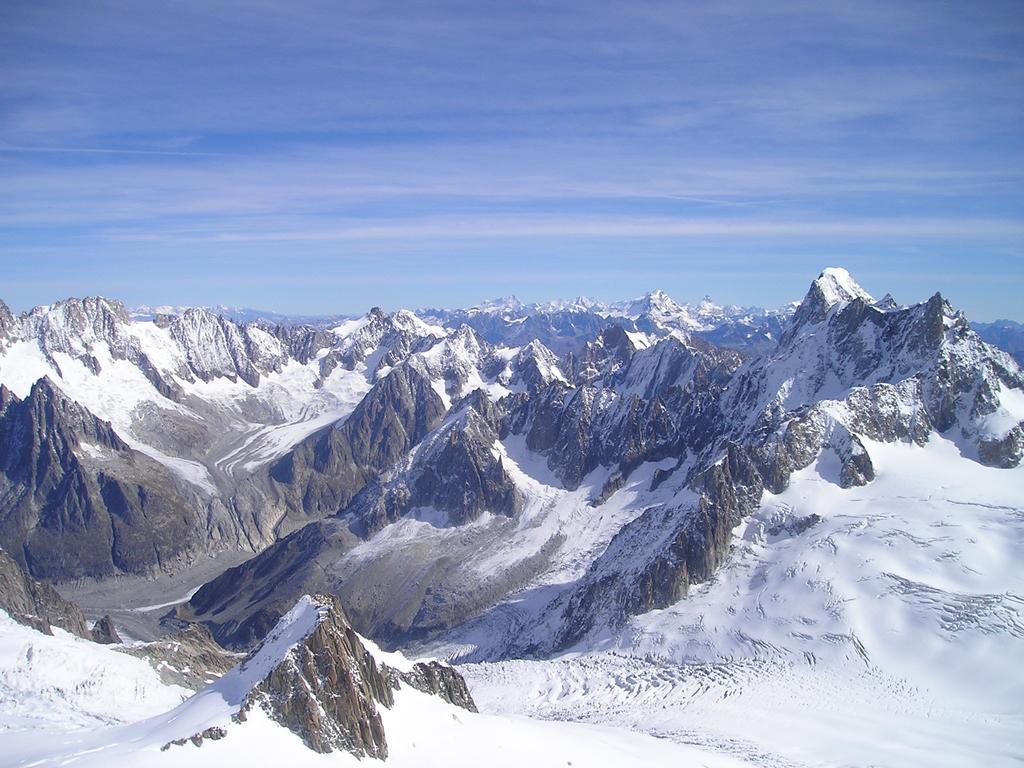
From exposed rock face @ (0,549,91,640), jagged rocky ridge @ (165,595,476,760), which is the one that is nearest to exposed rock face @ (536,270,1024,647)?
jagged rocky ridge @ (165,595,476,760)

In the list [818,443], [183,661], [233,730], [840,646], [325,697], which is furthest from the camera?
[818,443]

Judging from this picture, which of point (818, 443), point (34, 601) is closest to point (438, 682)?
point (34, 601)

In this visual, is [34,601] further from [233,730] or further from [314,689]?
[233,730]

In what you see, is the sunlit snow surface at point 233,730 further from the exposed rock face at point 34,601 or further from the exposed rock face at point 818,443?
the exposed rock face at point 818,443

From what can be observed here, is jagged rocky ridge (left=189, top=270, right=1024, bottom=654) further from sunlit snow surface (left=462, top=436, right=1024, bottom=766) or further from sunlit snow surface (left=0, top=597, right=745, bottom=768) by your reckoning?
sunlit snow surface (left=0, top=597, right=745, bottom=768)

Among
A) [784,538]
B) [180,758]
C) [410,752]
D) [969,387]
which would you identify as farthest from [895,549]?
[180,758]

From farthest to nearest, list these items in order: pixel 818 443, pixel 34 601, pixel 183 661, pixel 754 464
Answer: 1. pixel 818 443
2. pixel 754 464
3. pixel 34 601
4. pixel 183 661

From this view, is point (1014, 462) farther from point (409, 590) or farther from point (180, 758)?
point (180, 758)
